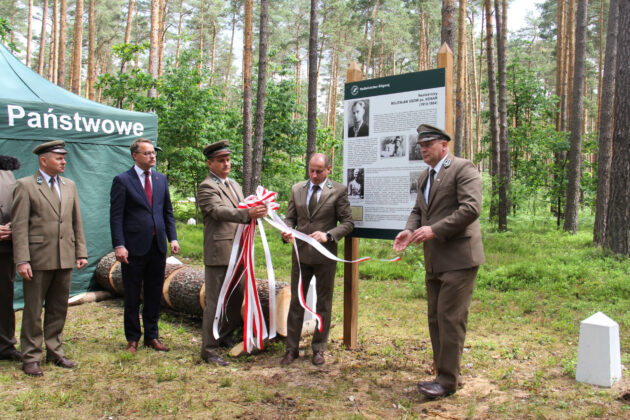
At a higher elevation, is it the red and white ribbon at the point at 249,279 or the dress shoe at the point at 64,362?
the red and white ribbon at the point at 249,279

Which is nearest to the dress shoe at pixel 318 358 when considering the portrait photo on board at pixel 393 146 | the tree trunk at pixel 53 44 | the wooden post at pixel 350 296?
the wooden post at pixel 350 296

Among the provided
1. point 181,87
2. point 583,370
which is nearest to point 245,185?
point 181,87

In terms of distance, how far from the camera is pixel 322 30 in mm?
27922

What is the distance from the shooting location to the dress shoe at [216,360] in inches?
177

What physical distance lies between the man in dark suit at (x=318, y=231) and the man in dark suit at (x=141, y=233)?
131 cm

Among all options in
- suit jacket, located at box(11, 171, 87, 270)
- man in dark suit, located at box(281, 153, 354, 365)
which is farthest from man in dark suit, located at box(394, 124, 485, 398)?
suit jacket, located at box(11, 171, 87, 270)

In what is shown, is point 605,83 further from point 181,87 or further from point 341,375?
point 181,87

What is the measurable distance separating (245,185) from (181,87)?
3.37m

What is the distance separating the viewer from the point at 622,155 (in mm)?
8008

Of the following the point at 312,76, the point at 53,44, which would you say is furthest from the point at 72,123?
the point at 53,44

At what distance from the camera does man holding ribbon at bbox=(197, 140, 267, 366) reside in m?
4.52

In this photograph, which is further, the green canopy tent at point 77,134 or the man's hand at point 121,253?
the green canopy tent at point 77,134

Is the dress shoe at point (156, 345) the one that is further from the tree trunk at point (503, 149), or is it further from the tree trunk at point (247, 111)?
the tree trunk at point (503, 149)

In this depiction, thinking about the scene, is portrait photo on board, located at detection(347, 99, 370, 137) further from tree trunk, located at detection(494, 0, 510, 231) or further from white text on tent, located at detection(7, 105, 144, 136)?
tree trunk, located at detection(494, 0, 510, 231)
